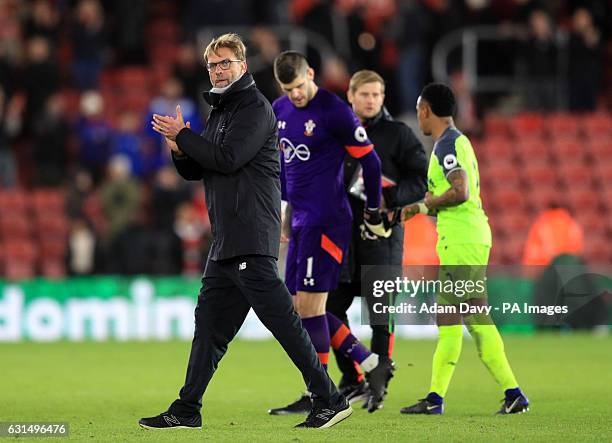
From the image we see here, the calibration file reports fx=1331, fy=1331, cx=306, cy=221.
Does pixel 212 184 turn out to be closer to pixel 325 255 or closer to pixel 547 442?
pixel 325 255

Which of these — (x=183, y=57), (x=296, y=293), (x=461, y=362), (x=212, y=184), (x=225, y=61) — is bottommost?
(x=461, y=362)

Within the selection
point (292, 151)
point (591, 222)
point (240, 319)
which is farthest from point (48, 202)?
point (240, 319)

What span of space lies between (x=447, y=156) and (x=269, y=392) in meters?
2.86

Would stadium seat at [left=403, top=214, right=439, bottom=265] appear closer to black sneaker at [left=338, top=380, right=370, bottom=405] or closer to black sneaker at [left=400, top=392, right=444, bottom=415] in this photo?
black sneaker at [left=338, top=380, right=370, bottom=405]

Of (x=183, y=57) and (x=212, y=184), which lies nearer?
(x=212, y=184)

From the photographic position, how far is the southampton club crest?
9.42 metres

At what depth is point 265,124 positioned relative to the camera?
8023mm

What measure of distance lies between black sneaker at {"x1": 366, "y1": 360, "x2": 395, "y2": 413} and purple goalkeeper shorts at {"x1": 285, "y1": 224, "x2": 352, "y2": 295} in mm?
700

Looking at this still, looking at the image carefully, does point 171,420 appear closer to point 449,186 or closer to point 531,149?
point 449,186

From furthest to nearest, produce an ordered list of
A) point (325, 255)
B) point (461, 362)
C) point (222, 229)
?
1. point (461, 362)
2. point (325, 255)
3. point (222, 229)

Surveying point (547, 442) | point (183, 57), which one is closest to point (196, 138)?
point (547, 442)

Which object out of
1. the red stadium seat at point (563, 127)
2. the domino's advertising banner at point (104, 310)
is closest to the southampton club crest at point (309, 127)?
the domino's advertising banner at point (104, 310)

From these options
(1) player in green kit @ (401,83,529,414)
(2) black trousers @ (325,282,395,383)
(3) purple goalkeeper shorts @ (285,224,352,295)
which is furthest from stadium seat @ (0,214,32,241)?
(1) player in green kit @ (401,83,529,414)

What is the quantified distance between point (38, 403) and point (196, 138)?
3.09 meters
